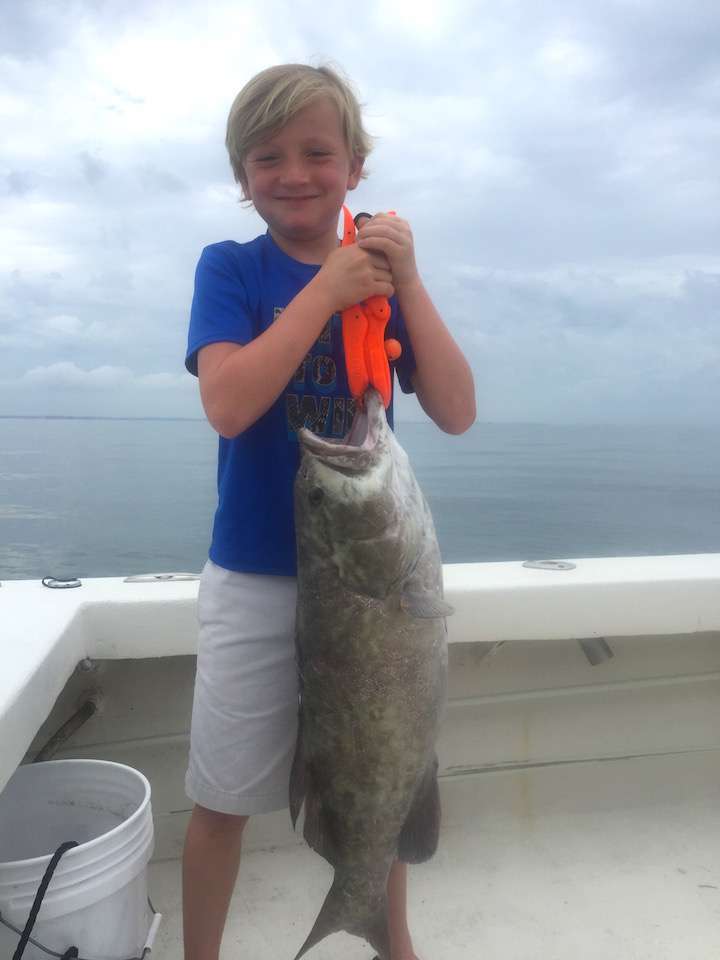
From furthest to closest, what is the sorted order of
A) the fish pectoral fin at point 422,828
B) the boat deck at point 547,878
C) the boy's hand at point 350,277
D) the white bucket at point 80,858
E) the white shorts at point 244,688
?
the boat deck at point 547,878
the white shorts at point 244,688
the fish pectoral fin at point 422,828
the white bucket at point 80,858
the boy's hand at point 350,277

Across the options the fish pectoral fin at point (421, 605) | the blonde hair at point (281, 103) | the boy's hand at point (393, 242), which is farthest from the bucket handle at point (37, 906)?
the blonde hair at point (281, 103)

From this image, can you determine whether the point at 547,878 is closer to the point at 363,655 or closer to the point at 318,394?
the point at 363,655

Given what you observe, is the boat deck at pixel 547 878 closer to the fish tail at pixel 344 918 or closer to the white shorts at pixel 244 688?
the fish tail at pixel 344 918

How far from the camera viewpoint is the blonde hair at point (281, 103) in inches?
75.1

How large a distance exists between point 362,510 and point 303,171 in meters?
0.87

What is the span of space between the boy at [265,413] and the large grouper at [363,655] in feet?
0.70

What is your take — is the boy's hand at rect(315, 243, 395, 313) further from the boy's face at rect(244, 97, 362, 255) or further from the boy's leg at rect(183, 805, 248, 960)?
the boy's leg at rect(183, 805, 248, 960)

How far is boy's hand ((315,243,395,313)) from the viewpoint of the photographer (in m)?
1.74

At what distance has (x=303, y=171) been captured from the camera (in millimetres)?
1956

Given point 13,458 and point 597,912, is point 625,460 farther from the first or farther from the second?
point 597,912

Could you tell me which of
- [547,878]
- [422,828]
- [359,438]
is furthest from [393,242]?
[547,878]

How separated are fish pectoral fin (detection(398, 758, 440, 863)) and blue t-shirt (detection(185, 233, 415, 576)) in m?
0.66

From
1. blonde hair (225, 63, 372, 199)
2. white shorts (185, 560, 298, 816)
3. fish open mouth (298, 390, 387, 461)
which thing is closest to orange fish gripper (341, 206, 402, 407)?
fish open mouth (298, 390, 387, 461)

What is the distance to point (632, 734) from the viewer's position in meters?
3.54
